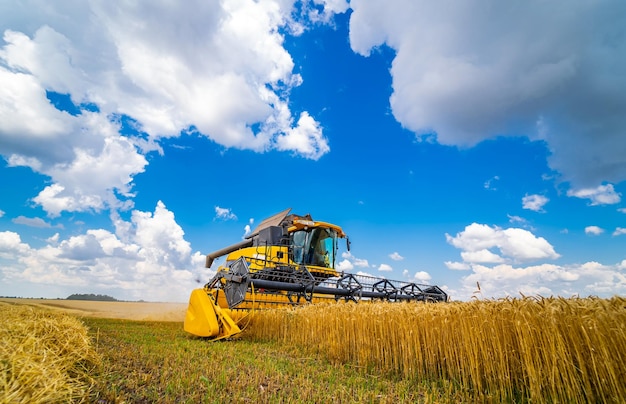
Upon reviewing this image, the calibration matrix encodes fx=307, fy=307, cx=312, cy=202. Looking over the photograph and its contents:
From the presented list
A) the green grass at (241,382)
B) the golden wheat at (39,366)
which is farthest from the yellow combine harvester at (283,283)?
the golden wheat at (39,366)

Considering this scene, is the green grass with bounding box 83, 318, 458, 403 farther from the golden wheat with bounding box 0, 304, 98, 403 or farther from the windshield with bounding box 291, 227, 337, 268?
the windshield with bounding box 291, 227, 337, 268

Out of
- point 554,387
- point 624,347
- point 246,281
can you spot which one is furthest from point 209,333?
point 624,347

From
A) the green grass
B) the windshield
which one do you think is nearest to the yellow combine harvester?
the windshield

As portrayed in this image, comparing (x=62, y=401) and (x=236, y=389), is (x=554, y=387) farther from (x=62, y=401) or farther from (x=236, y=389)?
(x=62, y=401)

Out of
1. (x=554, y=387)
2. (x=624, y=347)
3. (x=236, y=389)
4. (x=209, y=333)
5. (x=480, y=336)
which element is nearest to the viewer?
(x=624, y=347)

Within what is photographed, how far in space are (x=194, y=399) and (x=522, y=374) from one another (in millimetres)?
3172

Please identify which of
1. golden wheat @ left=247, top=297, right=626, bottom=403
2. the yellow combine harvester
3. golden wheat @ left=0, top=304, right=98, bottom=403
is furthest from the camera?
the yellow combine harvester

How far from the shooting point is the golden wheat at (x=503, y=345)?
256 centimetres

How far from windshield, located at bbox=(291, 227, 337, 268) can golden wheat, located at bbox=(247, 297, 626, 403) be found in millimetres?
6491

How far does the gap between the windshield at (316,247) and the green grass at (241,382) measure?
6.79 meters

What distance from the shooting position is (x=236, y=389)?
3150 mm

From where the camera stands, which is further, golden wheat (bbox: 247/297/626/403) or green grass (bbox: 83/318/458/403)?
green grass (bbox: 83/318/458/403)

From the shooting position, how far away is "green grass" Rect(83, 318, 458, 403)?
114 inches

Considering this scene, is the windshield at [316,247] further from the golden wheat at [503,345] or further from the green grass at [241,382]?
the green grass at [241,382]
